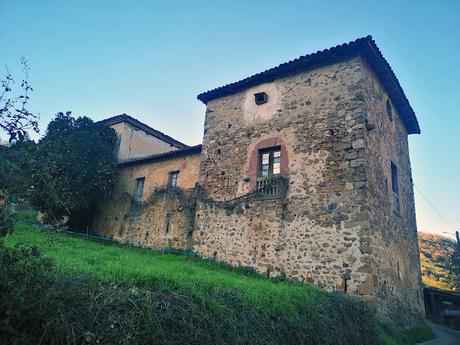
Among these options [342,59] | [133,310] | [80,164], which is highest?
[342,59]

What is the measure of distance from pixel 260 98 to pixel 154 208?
23.2 ft

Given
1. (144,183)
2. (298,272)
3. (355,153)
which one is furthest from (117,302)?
(144,183)

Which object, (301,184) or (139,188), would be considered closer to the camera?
(301,184)

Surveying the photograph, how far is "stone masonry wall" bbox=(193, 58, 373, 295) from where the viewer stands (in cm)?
876

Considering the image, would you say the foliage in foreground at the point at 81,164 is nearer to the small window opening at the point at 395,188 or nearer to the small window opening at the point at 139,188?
the small window opening at the point at 139,188

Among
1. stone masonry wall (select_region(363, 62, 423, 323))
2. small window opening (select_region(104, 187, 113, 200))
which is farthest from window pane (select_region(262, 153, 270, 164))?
small window opening (select_region(104, 187, 113, 200))

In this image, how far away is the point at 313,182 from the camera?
9734mm

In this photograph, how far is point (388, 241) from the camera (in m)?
9.76

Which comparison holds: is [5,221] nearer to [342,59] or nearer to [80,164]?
[342,59]

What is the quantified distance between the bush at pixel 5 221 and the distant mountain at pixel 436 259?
27.6 metres

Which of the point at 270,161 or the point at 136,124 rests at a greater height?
the point at 136,124

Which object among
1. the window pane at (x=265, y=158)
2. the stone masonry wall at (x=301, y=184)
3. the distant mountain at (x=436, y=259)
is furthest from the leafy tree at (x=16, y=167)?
the distant mountain at (x=436, y=259)

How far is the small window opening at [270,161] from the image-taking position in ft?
35.7

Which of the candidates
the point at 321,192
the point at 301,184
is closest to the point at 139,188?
the point at 301,184
